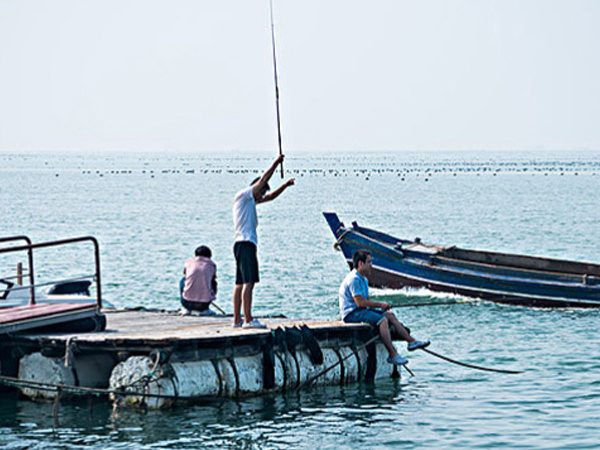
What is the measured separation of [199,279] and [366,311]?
2667 millimetres

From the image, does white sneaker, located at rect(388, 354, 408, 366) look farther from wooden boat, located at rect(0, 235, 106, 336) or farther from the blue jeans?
wooden boat, located at rect(0, 235, 106, 336)

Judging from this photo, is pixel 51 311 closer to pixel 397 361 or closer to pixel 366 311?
pixel 366 311

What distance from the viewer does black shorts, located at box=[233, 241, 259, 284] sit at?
15.4m

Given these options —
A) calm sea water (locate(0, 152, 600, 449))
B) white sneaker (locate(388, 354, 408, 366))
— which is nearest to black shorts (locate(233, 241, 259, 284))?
calm sea water (locate(0, 152, 600, 449))

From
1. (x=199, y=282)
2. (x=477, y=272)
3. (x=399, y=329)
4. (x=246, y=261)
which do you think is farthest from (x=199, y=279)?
(x=477, y=272)

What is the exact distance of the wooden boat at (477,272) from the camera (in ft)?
84.4

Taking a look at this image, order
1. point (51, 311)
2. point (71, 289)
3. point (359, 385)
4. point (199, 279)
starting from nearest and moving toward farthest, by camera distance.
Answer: point (51, 311) < point (359, 385) < point (199, 279) < point (71, 289)

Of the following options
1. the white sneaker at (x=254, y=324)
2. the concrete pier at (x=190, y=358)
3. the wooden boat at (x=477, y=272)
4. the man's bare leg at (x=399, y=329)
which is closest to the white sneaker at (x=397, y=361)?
the man's bare leg at (x=399, y=329)

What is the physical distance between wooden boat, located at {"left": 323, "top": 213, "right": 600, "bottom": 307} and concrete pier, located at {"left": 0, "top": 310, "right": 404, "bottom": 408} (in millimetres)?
9629

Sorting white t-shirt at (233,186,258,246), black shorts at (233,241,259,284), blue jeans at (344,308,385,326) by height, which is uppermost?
white t-shirt at (233,186,258,246)

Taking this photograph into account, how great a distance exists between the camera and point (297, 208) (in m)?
80.6

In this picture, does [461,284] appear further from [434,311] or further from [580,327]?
[580,327]

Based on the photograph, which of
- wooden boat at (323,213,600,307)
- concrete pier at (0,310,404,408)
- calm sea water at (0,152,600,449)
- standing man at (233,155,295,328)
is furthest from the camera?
wooden boat at (323,213,600,307)

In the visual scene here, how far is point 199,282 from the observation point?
17.6 metres
